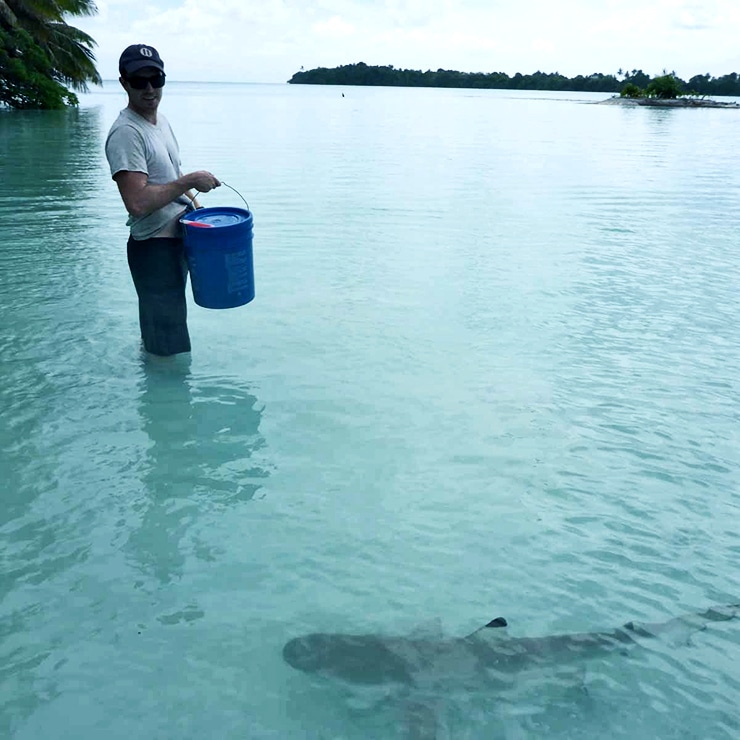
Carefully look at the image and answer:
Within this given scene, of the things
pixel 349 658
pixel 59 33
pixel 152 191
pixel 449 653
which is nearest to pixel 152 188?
pixel 152 191

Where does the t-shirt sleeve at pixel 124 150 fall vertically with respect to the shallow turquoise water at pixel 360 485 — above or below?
above

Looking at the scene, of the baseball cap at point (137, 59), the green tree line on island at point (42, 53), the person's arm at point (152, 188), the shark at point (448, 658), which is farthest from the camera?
the green tree line on island at point (42, 53)

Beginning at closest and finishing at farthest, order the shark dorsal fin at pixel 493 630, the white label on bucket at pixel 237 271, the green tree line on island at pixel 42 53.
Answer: the shark dorsal fin at pixel 493 630 → the white label on bucket at pixel 237 271 → the green tree line on island at pixel 42 53

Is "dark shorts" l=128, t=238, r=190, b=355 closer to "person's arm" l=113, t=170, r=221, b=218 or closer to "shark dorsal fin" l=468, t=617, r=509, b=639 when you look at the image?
"person's arm" l=113, t=170, r=221, b=218

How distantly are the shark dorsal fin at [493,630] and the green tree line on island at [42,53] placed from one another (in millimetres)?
36745

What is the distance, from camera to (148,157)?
175 inches

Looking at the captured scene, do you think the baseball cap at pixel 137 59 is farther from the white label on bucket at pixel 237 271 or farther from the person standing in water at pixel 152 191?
the white label on bucket at pixel 237 271

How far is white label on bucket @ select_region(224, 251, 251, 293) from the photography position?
4.72m

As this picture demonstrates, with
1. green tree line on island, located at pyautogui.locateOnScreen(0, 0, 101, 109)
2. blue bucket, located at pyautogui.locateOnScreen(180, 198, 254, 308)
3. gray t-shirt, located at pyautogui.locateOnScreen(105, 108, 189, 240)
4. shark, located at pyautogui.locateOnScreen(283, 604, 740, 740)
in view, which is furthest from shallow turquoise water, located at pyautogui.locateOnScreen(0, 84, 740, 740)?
green tree line on island, located at pyautogui.locateOnScreen(0, 0, 101, 109)

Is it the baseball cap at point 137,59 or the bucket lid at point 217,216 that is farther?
the bucket lid at point 217,216

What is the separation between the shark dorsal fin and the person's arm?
9.43 ft

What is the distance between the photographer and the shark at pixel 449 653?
109 inches

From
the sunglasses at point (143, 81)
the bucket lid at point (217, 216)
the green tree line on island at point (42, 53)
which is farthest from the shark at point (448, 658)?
the green tree line on island at point (42, 53)

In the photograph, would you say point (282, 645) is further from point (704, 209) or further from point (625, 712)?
point (704, 209)
